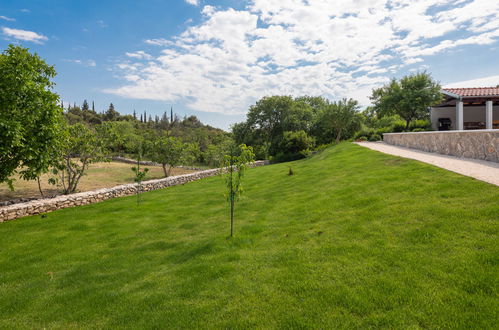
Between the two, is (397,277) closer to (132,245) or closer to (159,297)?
(159,297)

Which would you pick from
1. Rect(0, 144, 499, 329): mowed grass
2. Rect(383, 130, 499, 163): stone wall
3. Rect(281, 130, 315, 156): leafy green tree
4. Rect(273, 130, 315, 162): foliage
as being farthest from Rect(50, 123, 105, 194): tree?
Rect(281, 130, 315, 156): leafy green tree

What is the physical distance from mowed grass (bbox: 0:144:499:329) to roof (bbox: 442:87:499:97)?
18191 mm

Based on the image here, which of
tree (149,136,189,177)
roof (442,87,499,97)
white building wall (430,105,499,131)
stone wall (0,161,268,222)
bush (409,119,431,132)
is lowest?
stone wall (0,161,268,222)

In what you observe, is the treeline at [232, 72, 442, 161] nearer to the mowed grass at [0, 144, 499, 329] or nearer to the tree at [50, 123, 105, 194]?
the mowed grass at [0, 144, 499, 329]

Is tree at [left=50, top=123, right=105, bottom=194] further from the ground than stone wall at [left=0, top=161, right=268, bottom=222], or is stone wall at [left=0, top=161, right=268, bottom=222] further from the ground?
tree at [left=50, top=123, right=105, bottom=194]

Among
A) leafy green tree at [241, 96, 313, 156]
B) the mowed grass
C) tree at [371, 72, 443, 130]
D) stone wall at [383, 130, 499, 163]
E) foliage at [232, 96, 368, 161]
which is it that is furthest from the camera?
leafy green tree at [241, 96, 313, 156]

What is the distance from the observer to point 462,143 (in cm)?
1236

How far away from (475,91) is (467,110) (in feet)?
14.1

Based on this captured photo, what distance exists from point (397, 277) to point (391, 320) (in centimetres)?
97

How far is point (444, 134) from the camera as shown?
14.0 meters

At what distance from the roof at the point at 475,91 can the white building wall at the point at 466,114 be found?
3.53 m

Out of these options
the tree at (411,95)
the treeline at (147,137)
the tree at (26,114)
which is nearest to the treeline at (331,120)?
Answer: the tree at (411,95)

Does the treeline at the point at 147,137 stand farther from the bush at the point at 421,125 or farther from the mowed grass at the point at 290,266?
the bush at the point at 421,125

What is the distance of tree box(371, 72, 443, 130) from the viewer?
23.6 metres
